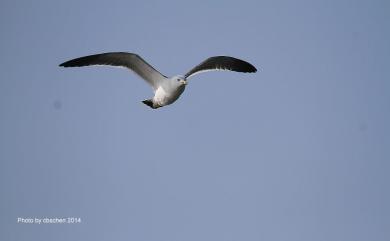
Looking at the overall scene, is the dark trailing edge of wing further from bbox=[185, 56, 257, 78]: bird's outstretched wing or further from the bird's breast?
bbox=[185, 56, 257, 78]: bird's outstretched wing

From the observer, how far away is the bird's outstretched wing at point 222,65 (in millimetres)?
14489

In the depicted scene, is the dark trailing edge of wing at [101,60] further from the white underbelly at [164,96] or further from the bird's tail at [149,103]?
the white underbelly at [164,96]

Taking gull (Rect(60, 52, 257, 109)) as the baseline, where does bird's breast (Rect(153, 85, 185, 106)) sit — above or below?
below

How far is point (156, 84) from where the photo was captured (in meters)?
14.6

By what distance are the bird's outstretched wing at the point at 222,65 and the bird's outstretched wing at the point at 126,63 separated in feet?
2.82

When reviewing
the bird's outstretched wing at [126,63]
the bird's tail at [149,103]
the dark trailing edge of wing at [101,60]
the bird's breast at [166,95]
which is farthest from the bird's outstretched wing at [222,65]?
the dark trailing edge of wing at [101,60]

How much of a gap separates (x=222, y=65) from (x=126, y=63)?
2.36m

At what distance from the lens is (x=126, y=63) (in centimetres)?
1472

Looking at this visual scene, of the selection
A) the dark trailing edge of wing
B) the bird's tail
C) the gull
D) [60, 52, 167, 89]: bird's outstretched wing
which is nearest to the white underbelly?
the gull

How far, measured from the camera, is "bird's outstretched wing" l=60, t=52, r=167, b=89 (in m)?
14.4

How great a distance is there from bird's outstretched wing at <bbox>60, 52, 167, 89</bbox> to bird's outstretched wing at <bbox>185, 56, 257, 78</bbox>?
0.86 metres

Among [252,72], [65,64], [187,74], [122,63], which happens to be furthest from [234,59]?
[65,64]

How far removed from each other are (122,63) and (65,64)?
1375mm

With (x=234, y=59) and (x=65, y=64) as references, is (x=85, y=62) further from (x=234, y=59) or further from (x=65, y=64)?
(x=234, y=59)
